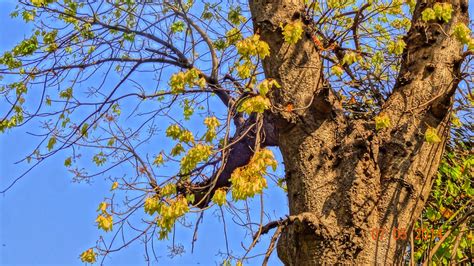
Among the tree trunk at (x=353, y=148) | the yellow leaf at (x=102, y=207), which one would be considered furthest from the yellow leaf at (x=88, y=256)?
the tree trunk at (x=353, y=148)

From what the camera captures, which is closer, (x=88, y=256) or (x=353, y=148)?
(x=353, y=148)

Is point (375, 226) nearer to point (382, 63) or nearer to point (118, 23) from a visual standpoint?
point (382, 63)

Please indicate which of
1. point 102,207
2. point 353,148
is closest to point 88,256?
point 102,207

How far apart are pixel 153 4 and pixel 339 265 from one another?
3.81 meters

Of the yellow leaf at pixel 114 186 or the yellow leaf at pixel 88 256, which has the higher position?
the yellow leaf at pixel 114 186

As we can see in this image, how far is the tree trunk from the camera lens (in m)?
4.04

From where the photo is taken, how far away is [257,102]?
3.64 meters

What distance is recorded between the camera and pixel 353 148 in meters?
4.23

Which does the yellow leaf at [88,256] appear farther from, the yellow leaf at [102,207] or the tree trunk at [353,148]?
the tree trunk at [353,148]

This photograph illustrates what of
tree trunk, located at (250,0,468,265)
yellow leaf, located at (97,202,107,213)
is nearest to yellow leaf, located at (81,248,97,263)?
yellow leaf, located at (97,202,107,213)

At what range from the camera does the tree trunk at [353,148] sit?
4035 mm

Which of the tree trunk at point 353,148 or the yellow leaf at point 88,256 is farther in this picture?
the yellow leaf at point 88,256

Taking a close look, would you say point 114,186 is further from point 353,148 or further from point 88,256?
point 353,148

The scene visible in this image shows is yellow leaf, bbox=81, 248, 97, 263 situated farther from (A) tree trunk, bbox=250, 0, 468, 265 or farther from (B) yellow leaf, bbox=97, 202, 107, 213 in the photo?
(A) tree trunk, bbox=250, 0, 468, 265
